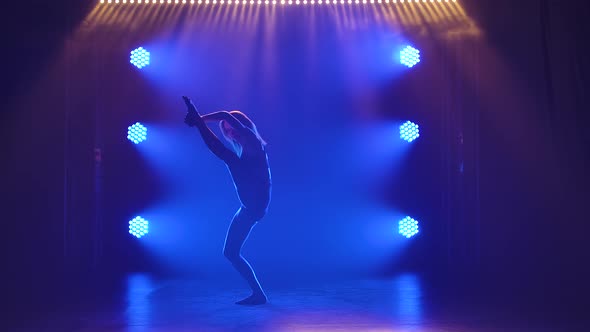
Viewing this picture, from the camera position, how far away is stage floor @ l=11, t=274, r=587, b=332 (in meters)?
3.52

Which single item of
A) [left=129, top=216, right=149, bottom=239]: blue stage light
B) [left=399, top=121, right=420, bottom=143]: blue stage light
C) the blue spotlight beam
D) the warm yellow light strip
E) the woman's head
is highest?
the warm yellow light strip

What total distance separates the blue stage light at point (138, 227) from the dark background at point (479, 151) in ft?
1.33

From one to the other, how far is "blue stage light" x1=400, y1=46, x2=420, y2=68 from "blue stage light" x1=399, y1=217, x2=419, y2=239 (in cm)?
199

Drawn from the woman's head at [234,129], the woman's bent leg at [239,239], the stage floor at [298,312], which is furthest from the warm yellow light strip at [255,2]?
the stage floor at [298,312]

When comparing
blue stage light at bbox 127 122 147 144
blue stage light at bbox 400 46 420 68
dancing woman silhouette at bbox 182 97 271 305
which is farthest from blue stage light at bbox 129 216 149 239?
blue stage light at bbox 400 46 420 68

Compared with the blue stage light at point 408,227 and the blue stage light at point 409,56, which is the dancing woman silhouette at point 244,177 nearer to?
the blue stage light at point 408,227

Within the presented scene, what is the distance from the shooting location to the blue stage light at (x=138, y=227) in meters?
6.36

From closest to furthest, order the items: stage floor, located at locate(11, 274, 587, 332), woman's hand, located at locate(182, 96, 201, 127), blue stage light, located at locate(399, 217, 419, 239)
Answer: stage floor, located at locate(11, 274, 587, 332) < woman's hand, located at locate(182, 96, 201, 127) < blue stage light, located at locate(399, 217, 419, 239)

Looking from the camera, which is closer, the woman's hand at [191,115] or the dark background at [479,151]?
the woman's hand at [191,115]

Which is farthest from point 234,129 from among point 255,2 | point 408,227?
point 408,227

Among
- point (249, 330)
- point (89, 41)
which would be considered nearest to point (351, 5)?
point (89, 41)

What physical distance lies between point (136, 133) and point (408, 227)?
368 centimetres

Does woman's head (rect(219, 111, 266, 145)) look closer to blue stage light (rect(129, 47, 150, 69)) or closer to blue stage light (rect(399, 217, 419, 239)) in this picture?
blue stage light (rect(129, 47, 150, 69))

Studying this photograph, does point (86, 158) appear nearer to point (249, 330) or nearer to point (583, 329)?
point (249, 330)
